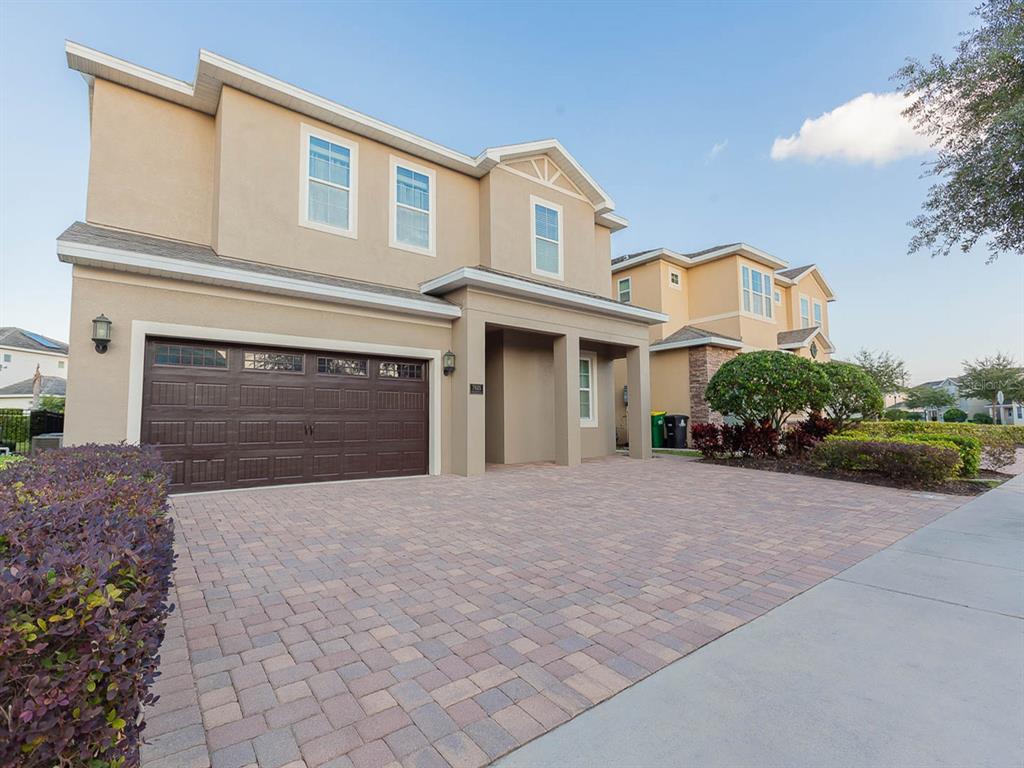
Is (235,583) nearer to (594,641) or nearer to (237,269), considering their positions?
(594,641)

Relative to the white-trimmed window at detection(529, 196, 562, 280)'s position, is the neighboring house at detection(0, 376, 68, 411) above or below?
below

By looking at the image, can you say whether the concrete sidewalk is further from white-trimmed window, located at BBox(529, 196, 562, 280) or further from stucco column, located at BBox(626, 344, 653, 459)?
white-trimmed window, located at BBox(529, 196, 562, 280)

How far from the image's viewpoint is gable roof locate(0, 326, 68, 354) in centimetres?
3161

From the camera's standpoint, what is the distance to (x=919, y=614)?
336 centimetres

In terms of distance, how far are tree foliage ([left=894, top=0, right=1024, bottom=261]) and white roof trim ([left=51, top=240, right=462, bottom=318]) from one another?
30.1ft

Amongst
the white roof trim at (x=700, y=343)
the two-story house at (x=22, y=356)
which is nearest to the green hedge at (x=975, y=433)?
the white roof trim at (x=700, y=343)

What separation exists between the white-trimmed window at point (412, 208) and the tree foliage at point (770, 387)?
816cm

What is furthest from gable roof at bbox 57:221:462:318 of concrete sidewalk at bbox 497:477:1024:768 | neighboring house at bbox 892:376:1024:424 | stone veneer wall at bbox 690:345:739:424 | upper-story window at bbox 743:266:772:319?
neighboring house at bbox 892:376:1024:424

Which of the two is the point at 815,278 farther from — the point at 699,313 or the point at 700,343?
the point at 700,343

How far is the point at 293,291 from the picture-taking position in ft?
26.8

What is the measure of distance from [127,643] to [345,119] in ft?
34.1

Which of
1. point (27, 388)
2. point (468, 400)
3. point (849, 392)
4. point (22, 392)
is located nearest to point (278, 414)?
point (468, 400)

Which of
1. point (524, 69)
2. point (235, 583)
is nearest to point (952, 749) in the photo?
point (235, 583)

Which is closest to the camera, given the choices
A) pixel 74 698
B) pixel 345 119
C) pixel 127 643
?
pixel 74 698
